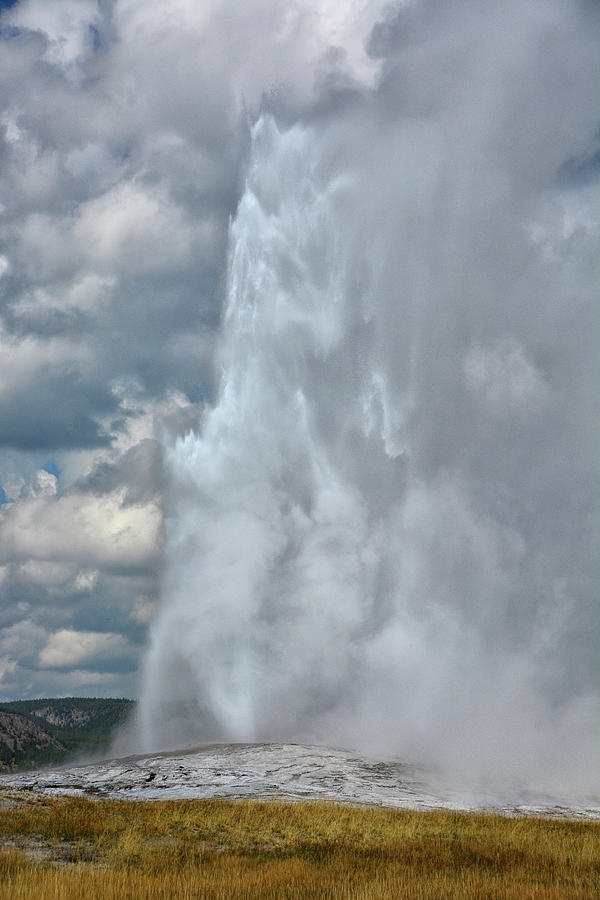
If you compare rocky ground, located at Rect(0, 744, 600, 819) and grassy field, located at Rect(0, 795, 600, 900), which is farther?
rocky ground, located at Rect(0, 744, 600, 819)

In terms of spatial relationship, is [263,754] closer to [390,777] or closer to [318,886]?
[390,777]

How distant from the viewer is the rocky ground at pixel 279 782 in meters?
27.4

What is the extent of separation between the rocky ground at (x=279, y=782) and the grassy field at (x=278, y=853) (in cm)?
390

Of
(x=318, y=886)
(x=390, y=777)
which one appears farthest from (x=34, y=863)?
(x=390, y=777)

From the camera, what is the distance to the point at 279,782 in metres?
30.2

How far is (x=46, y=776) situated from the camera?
3128 cm

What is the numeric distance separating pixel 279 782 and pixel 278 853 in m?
14.1

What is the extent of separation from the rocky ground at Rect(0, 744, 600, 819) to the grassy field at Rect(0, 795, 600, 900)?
3.90 m

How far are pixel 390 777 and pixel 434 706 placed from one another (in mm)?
19421

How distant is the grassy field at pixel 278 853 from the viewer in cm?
1262

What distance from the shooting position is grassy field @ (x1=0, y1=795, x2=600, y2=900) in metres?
12.6

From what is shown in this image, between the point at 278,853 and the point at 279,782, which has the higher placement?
the point at 279,782

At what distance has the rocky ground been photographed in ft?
89.9

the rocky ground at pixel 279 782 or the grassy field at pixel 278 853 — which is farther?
the rocky ground at pixel 279 782
